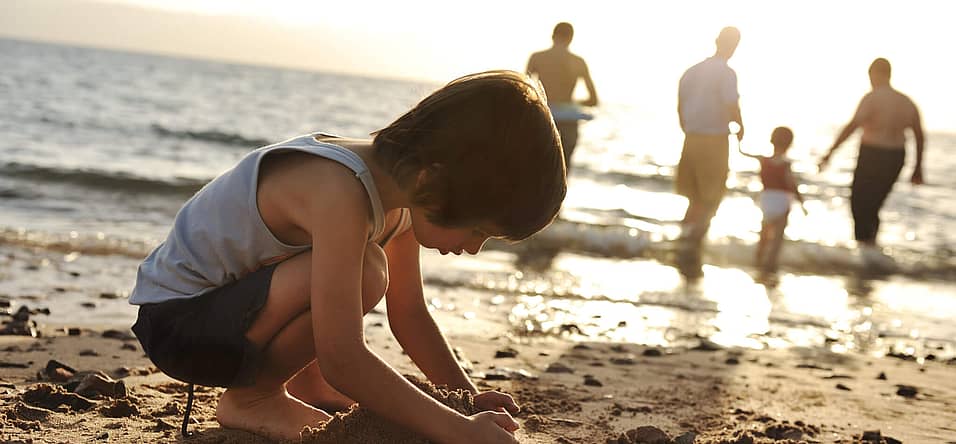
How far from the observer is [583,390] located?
3.69m

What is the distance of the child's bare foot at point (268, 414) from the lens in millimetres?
2504

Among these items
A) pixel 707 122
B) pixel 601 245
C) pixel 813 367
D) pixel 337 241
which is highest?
pixel 707 122

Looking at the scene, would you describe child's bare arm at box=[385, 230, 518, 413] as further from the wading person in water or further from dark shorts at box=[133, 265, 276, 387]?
dark shorts at box=[133, 265, 276, 387]

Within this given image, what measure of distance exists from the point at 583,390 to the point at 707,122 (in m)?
5.06

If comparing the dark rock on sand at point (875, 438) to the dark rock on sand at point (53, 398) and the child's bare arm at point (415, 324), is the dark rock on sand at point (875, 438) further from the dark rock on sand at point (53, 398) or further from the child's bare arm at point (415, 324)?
the dark rock on sand at point (53, 398)

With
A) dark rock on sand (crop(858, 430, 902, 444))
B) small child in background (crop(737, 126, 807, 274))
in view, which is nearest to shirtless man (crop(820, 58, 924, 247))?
small child in background (crop(737, 126, 807, 274))

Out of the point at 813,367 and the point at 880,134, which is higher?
the point at 880,134

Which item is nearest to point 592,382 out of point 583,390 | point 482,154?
point 583,390

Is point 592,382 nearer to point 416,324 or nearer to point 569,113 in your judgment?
point 416,324

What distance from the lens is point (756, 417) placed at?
11.2 ft

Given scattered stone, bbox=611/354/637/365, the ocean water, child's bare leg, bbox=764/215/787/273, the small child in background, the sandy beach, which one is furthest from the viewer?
child's bare leg, bbox=764/215/787/273

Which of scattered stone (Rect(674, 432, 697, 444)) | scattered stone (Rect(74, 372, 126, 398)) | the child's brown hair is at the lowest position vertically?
scattered stone (Rect(74, 372, 126, 398))

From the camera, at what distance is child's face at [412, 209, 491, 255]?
2174mm

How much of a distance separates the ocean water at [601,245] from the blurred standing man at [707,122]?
77 centimetres
